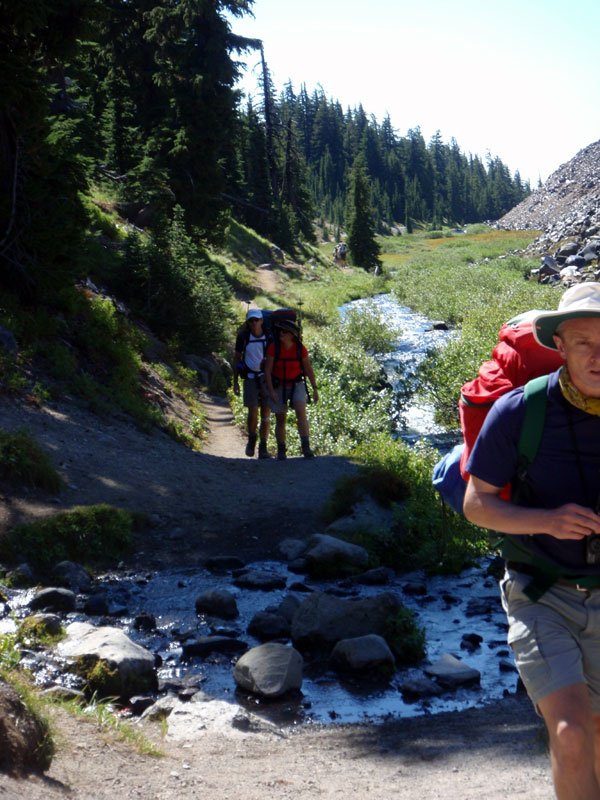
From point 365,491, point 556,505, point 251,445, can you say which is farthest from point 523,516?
point 251,445

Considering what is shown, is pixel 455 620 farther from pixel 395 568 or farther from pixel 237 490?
pixel 237 490

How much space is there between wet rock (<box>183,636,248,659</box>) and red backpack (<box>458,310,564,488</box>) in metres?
3.49

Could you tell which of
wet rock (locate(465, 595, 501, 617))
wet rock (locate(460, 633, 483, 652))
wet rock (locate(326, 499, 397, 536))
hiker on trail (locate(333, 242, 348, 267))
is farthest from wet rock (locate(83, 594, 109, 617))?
hiker on trail (locate(333, 242, 348, 267))

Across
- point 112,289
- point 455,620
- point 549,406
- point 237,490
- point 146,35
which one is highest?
point 146,35

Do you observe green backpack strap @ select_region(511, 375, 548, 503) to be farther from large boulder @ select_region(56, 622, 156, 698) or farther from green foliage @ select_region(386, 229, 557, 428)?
green foliage @ select_region(386, 229, 557, 428)

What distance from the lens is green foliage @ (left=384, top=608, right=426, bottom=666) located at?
19.9 feet

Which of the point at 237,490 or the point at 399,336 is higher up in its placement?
the point at 399,336

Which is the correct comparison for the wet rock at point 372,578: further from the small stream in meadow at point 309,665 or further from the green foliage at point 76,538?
the green foliage at point 76,538

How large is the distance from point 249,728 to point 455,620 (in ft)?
8.95

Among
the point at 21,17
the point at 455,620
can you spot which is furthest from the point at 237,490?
the point at 21,17

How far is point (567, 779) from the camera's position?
8.00ft

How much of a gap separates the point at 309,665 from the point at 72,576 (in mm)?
2330

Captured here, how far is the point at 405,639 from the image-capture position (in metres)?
6.12

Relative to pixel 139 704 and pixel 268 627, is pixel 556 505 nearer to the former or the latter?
pixel 139 704
